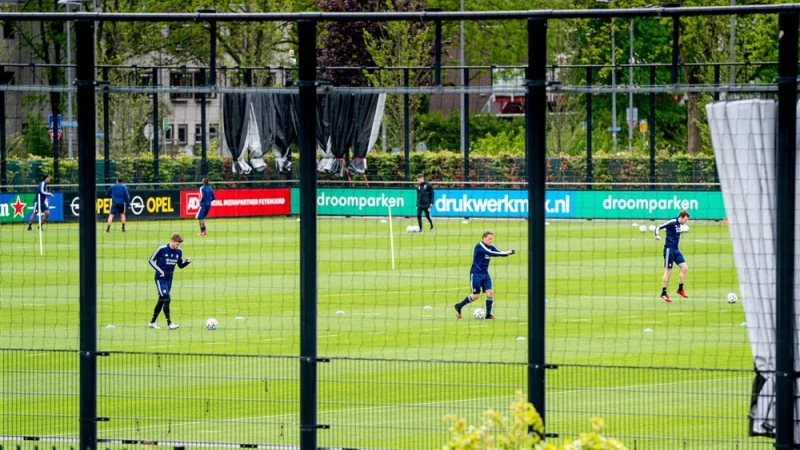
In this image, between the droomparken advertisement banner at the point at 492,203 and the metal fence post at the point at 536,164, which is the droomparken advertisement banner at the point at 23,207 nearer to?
the droomparken advertisement banner at the point at 492,203

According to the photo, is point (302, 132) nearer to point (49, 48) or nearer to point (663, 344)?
point (663, 344)

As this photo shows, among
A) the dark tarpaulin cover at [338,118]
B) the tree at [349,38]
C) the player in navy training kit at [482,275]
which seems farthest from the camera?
the tree at [349,38]

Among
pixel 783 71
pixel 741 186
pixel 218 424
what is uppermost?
pixel 783 71

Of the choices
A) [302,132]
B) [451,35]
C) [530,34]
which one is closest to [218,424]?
[302,132]

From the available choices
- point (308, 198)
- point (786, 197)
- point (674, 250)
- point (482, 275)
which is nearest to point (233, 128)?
point (308, 198)

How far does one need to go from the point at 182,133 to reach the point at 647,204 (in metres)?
38.0

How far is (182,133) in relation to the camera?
3078 inches

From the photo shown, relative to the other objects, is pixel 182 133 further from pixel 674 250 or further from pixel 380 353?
pixel 380 353

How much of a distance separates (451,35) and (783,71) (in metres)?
64.5

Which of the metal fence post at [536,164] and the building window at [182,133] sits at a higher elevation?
the building window at [182,133]

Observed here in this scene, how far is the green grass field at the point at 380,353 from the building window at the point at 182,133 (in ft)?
126

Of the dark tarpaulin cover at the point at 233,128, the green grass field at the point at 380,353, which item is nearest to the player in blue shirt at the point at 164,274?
the green grass field at the point at 380,353

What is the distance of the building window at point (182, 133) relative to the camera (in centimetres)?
7606

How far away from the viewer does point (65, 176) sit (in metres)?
52.3
